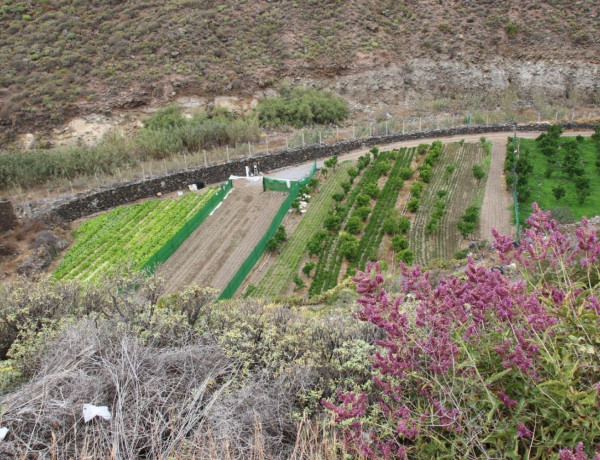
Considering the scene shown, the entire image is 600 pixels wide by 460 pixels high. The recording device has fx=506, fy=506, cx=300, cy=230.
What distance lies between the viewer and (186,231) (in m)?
22.2

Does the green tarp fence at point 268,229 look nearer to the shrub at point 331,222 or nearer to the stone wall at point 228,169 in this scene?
the stone wall at point 228,169

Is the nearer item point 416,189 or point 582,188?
point 582,188

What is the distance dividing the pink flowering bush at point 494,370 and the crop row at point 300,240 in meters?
13.4

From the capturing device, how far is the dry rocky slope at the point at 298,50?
128 feet

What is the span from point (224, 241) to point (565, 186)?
54.4ft

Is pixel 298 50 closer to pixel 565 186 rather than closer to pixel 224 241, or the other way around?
pixel 565 186

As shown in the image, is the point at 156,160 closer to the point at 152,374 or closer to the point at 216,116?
the point at 216,116

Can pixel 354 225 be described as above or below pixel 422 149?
above

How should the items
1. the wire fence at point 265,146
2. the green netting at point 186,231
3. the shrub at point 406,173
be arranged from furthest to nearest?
the shrub at point 406,173 < the wire fence at point 265,146 < the green netting at point 186,231

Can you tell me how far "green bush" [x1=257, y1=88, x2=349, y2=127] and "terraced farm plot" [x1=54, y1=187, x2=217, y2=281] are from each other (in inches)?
484

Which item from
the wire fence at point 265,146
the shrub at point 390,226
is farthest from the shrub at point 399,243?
the wire fence at point 265,146

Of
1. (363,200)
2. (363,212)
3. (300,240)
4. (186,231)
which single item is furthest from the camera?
(363,200)

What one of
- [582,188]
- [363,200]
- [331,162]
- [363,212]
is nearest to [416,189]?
[363,200]

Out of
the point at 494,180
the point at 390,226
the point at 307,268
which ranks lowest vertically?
the point at 494,180
